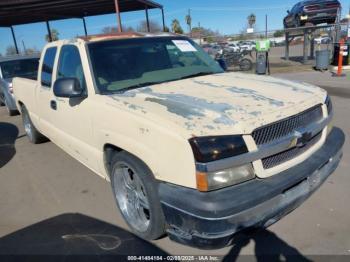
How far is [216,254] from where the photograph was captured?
2871 millimetres

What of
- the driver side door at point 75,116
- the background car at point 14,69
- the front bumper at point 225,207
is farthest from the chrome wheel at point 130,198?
the background car at point 14,69

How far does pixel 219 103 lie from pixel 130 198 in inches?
51.8

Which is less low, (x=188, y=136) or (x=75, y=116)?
(x=188, y=136)

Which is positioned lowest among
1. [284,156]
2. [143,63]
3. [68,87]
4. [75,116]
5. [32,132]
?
[32,132]

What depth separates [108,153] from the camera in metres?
3.36

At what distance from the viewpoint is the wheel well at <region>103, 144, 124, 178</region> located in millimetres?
3270

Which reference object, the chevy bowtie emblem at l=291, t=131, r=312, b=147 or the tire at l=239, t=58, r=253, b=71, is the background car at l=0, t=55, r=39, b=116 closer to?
the chevy bowtie emblem at l=291, t=131, r=312, b=147

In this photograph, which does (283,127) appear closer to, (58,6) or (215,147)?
(215,147)

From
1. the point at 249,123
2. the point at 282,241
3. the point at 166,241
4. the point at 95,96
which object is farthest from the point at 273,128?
the point at 95,96

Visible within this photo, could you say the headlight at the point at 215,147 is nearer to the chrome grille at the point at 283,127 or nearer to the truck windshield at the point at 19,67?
the chrome grille at the point at 283,127

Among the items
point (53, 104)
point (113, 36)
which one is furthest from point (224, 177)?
point (53, 104)

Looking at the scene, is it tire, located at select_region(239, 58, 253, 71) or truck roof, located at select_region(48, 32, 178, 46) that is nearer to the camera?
truck roof, located at select_region(48, 32, 178, 46)

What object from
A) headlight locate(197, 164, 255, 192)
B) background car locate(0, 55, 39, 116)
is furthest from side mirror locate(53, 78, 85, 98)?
background car locate(0, 55, 39, 116)

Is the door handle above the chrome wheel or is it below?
above
